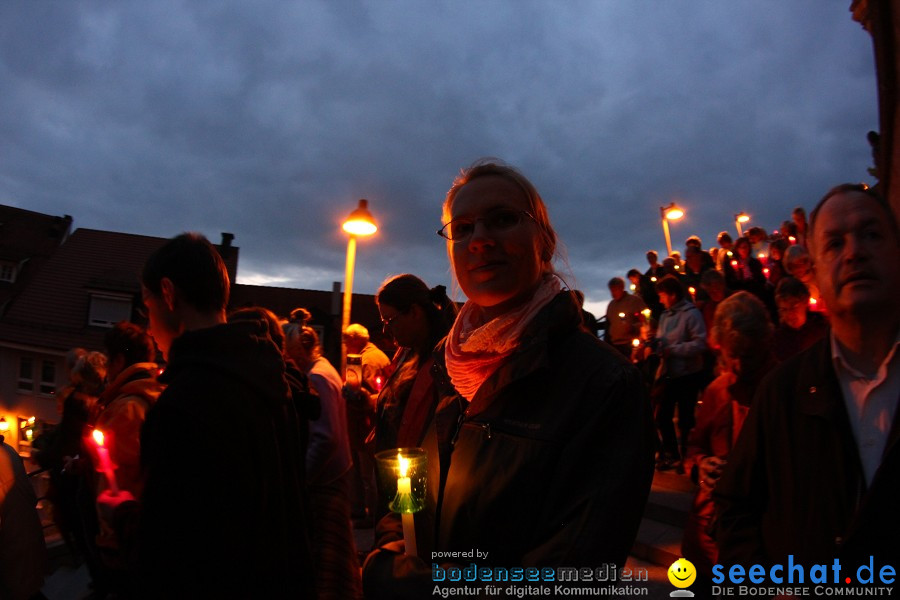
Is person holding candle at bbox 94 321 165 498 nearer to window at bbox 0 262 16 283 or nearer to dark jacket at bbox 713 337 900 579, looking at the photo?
dark jacket at bbox 713 337 900 579

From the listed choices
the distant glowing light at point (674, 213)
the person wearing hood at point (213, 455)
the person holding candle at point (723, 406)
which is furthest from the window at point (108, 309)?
the person holding candle at point (723, 406)

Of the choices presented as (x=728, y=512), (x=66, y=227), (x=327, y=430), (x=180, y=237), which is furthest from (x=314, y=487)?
(x=66, y=227)

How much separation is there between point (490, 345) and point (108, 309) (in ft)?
97.4

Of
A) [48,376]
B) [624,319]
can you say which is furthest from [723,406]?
[48,376]

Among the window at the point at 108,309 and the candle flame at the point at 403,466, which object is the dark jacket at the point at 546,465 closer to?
the candle flame at the point at 403,466

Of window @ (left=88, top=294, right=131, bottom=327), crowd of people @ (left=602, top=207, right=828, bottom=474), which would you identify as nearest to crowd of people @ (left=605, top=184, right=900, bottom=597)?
crowd of people @ (left=602, top=207, right=828, bottom=474)

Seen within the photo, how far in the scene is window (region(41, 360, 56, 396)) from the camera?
25031mm

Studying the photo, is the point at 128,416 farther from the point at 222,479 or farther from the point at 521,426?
the point at 521,426

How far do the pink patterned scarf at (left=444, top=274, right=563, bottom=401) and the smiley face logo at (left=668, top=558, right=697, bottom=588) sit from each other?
2.22 metres

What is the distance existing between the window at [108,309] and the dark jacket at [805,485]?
1153 inches

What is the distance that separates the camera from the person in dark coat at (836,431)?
1.53 metres

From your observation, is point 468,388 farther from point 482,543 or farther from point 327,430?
point 327,430

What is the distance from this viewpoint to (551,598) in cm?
113

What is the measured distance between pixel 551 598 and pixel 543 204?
1.27 m
